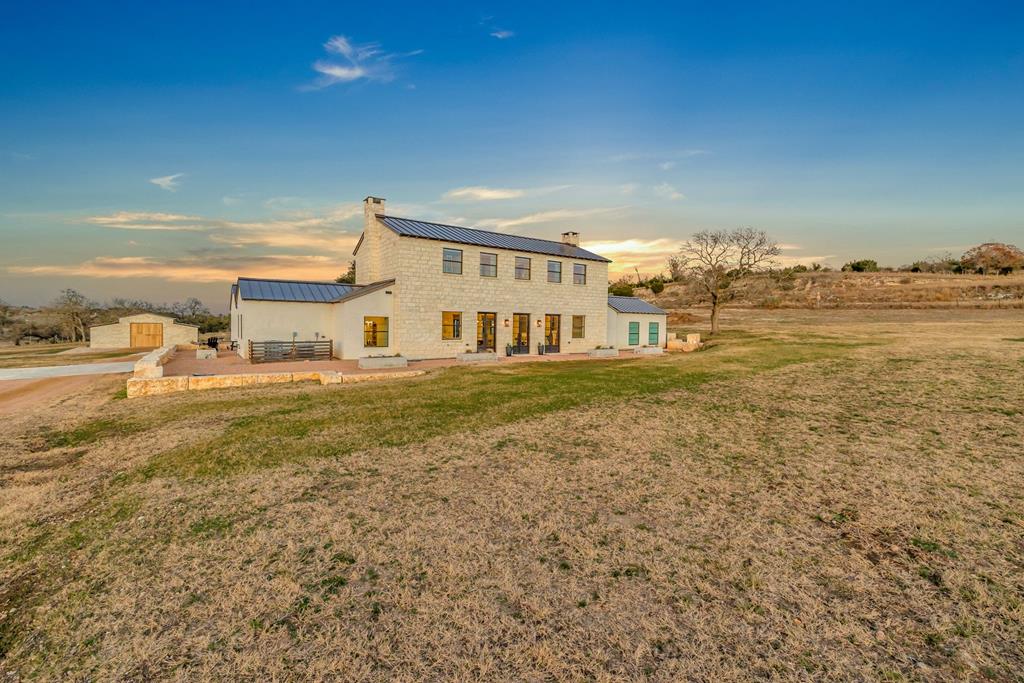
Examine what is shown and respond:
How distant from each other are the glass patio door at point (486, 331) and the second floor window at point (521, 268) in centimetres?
Answer: 275

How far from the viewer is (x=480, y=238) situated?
24.5 metres

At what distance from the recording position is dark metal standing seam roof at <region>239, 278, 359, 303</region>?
848 inches

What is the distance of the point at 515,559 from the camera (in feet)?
14.5

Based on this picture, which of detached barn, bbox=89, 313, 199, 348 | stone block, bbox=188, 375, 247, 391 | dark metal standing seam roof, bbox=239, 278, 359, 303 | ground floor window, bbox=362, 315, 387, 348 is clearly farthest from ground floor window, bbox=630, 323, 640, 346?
detached barn, bbox=89, 313, 199, 348

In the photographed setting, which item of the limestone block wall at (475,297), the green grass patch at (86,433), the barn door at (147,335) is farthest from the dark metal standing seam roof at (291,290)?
the barn door at (147,335)

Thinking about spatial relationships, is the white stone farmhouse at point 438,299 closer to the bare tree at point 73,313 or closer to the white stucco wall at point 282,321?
the white stucco wall at point 282,321

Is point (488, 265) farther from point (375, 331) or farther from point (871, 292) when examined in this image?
point (871, 292)

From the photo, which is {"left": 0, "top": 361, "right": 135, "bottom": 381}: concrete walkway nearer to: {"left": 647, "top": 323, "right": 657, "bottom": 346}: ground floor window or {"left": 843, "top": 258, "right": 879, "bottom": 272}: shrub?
{"left": 647, "top": 323, "right": 657, "bottom": 346}: ground floor window

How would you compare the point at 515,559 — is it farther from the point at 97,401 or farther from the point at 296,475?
the point at 97,401

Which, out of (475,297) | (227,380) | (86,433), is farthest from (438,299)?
(86,433)

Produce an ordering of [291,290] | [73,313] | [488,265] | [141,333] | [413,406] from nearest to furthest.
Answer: [413,406] → [291,290] → [488,265] → [141,333] → [73,313]

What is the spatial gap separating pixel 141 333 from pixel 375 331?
20.9 meters

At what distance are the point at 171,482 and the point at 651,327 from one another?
94.6ft

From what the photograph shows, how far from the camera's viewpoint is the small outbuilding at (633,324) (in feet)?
96.0
